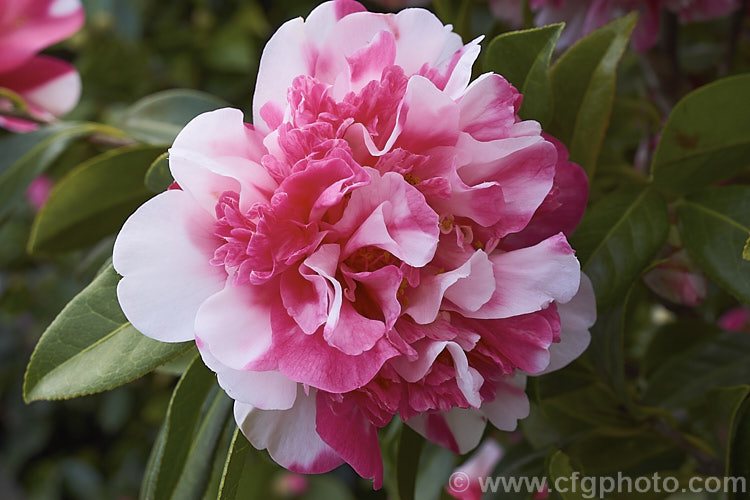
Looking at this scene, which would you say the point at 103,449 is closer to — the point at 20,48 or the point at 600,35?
the point at 20,48

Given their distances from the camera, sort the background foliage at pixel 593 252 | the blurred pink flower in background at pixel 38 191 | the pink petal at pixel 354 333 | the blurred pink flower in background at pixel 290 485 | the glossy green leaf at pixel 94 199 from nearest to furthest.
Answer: the pink petal at pixel 354 333
the background foliage at pixel 593 252
the glossy green leaf at pixel 94 199
the blurred pink flower in background at pixel 38 191
the blurred pink flower in background at pixel 290 485

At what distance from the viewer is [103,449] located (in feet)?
5.97

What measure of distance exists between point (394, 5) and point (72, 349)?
863 mm

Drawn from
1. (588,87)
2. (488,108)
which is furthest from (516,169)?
(588,87)

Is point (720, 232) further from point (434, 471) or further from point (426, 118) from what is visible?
point (434, 471)

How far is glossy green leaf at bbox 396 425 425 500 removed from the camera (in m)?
0.45

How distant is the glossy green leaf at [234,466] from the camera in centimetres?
35

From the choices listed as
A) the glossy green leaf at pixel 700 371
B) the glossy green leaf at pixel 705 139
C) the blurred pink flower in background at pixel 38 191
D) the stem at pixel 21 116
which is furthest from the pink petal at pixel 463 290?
the blurred pink flower in background at pixel 38 191

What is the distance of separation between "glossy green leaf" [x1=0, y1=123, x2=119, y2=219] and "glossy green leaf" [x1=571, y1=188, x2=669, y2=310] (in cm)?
42

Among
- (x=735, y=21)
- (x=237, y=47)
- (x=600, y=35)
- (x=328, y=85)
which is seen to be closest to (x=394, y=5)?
(x=237, y=47)

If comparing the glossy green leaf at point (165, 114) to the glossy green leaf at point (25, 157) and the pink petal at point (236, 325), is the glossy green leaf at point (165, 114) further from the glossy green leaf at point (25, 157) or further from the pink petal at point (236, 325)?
the pink petal at point (236, 325)

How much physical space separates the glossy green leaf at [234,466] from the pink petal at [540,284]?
131mm

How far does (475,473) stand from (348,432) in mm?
451

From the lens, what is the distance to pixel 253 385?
31 centimetres
